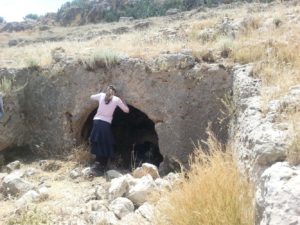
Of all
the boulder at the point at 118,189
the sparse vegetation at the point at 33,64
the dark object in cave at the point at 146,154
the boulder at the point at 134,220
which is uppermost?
the sparse vegetation at the point at 33,64

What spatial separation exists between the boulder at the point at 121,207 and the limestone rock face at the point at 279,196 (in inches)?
101

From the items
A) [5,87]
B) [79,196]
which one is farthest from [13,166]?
[79,196]

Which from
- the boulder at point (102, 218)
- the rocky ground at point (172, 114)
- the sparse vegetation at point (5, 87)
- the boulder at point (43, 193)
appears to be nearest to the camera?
the rocky ground at point (172, 114)

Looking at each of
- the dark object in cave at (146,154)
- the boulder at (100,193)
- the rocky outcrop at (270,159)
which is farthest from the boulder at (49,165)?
the rocky outcrop at (270,159)

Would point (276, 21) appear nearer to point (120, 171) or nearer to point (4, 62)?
point (120, 171)

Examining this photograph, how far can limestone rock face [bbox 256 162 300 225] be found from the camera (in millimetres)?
2904

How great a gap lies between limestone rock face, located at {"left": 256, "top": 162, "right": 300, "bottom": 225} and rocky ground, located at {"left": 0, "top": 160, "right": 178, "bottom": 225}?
4.39 ft

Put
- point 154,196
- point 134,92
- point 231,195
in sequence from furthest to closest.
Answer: point 134,92 < point 154,196 < point 231,195

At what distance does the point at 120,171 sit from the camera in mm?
8625

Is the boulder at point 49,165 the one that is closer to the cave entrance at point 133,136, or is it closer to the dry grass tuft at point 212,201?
the cave entrance at point 133,136

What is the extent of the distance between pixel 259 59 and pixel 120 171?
3141 mm

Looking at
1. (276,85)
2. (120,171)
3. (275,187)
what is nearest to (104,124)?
(120,171)

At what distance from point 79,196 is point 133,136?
4.35 meters

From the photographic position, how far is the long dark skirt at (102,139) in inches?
329
